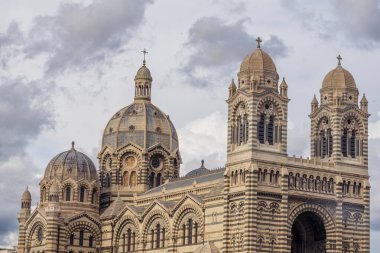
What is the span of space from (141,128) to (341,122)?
32.2 metres

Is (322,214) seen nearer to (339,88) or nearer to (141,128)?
(339,88)

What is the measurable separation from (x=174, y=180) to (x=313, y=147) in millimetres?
21398

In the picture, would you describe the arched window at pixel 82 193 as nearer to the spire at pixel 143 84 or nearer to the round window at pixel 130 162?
the round window at pixel 130 162

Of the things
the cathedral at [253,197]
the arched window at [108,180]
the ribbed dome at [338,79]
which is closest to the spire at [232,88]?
the cathedral at [253,197]

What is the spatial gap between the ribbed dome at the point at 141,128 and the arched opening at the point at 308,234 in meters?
28.6

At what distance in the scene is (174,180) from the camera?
382ft

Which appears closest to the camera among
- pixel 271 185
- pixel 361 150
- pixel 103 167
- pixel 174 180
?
pixel 271 185

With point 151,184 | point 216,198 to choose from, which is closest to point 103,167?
point 151,184

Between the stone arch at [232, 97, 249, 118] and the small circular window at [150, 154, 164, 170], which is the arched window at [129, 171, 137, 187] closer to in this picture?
the small circular window at [150, 154, 164, 170]

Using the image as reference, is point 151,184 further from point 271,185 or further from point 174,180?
point 271,185

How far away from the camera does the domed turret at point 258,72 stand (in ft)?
313

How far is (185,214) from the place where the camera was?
10112cm

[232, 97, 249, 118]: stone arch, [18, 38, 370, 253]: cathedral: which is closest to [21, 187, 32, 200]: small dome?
[18, 38, 370, 253]: cathedral

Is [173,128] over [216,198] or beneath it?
over
